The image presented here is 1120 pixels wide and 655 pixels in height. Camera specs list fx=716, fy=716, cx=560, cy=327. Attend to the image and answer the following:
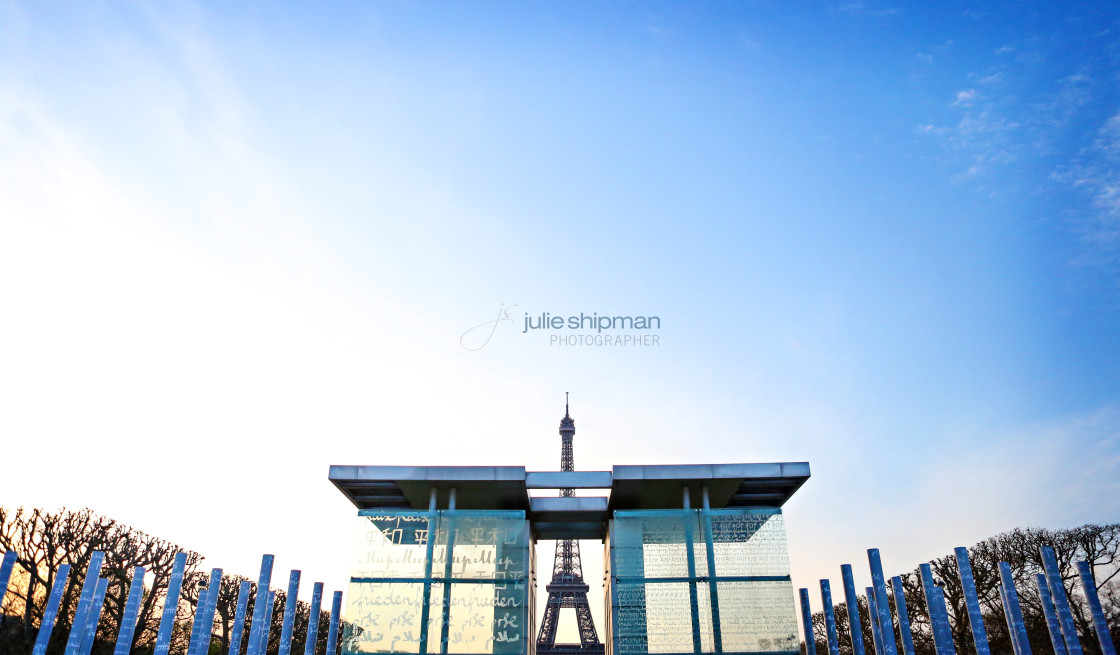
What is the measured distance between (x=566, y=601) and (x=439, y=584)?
48.2m

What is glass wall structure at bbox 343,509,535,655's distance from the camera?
20266 millimetres

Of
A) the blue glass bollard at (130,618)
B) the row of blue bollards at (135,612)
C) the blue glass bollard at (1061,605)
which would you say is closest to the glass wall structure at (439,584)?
the row of blue bollards at (135,612)

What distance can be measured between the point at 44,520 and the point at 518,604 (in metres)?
19.2

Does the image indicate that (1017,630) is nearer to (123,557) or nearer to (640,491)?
(640,491)

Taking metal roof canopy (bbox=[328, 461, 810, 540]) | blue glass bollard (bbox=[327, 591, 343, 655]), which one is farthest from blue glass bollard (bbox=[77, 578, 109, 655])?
blue glass bollard (bbox=[327, 591, 343, 655])

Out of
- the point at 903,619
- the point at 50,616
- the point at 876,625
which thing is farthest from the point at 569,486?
the point at 50,616

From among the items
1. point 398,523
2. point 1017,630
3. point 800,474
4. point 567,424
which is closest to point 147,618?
point 398,523

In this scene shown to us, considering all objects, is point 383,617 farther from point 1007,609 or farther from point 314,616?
point 1007,609

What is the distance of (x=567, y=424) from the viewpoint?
68188 mm

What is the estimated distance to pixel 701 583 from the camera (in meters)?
21.0

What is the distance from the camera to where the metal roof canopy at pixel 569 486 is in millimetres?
A: 22000

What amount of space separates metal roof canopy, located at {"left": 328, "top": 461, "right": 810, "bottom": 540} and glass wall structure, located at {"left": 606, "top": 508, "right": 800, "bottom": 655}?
3.71ft

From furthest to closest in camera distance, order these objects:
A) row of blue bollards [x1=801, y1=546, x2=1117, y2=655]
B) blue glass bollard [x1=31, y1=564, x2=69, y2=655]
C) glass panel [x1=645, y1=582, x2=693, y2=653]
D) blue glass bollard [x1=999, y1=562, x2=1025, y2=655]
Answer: glass panel [x1=645, y1=582, x2=693, y2=653]
blue glass bollard [x1=31, y1=564, x2=69, y2=655]
blue glass bollard [x1=999, y1=562, x2=1025, y2=655]
row of blue bollards [x1=801, y1=546, x2=1117, y2=655]

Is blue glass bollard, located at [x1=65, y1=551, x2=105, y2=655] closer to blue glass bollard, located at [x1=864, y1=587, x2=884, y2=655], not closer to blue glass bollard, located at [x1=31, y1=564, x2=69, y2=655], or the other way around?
blue glass bollard, located at [x1=31, y1=564, x2=69, y2=655]
